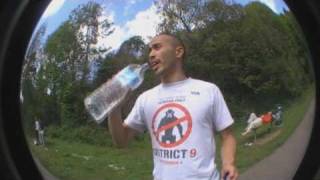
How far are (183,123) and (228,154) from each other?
0.52ft

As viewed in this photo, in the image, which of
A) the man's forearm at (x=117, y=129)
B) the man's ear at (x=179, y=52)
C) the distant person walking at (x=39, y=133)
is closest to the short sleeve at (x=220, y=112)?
the man's ear at (x=179, y=52)

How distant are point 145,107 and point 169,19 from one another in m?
0.24

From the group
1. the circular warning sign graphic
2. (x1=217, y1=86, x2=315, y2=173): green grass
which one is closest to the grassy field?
(x1=217, y1=86, x2=315, y2=173): green grass

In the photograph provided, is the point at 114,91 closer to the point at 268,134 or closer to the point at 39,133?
the point at 39,133

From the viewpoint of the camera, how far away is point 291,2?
1.38 m

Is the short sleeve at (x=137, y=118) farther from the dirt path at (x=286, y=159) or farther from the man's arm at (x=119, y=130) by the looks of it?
the dirt path at (x=286, y=159)

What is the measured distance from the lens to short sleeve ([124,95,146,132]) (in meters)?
1.59

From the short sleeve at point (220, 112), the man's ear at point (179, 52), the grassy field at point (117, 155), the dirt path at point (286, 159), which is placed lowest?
the dirt path at point (286, 159)

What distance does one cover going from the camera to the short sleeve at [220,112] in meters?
1.58

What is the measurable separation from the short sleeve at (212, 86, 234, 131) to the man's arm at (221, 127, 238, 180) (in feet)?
0.06

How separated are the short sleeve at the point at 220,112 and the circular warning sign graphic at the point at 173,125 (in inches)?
3.4

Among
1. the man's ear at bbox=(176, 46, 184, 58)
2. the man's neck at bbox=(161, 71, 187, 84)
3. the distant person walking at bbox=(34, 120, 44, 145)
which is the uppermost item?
the man's ear at bbox=(176, 46, 184, 58)

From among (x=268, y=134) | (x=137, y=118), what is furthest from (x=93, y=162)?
(x=268, y=134)

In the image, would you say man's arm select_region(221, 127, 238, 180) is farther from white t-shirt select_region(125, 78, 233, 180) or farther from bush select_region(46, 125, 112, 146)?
bush select_region(46, 125, 112, 146)
